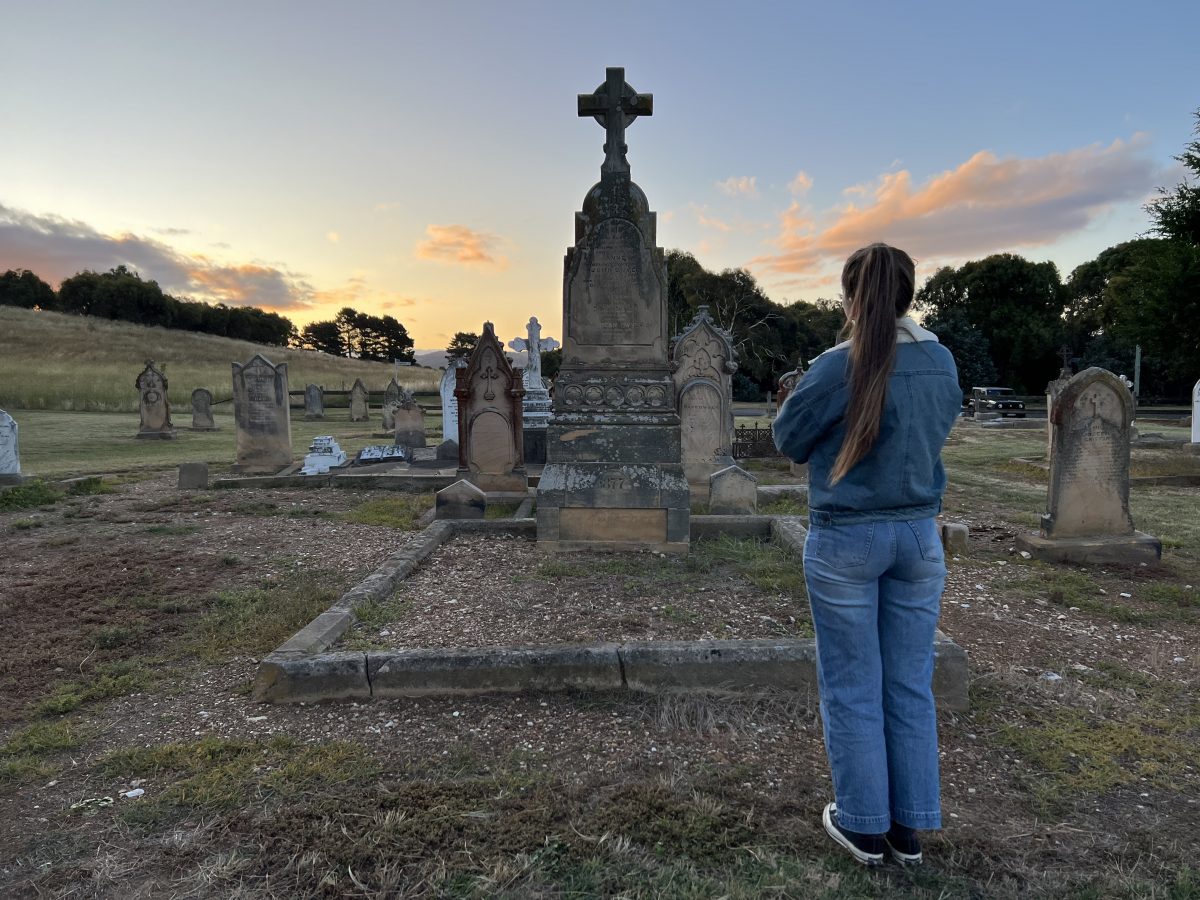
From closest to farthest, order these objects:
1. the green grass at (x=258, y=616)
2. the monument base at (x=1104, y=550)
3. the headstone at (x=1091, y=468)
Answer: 1. the green grass at (x=258, y=616)
2. the monument base at (x=1104, y=550)
3. the headstone at (x=1091, y=468)

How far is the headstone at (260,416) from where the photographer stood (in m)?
11.9

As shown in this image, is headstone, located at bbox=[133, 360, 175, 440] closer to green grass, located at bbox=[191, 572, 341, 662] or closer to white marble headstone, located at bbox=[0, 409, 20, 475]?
white marble headstone, located at bbox=[0, 409, 20, 475]

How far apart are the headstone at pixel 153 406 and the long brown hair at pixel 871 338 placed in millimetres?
21102

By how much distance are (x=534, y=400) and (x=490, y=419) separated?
3.13 metres

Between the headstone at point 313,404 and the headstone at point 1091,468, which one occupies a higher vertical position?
the headstone at point 313,404

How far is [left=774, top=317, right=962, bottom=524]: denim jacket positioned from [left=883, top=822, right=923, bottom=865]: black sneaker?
1.09 meters

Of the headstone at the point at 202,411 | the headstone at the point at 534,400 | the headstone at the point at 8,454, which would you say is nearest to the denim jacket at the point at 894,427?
Result: the headstone at the point at 534,400

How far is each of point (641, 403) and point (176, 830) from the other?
4.83 meters

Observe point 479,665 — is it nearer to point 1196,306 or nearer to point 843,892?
point 843,892

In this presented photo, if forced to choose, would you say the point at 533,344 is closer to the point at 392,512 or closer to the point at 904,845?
the point at 392,512

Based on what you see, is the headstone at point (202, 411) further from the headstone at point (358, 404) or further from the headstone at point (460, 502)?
the headstone at point (460, 502)

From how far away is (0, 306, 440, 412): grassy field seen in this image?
28.5 m

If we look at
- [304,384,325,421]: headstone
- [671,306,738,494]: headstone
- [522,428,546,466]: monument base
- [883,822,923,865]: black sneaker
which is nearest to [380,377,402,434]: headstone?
[304,384,325,421]: headstone

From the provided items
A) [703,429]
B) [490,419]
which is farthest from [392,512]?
[703,429]
